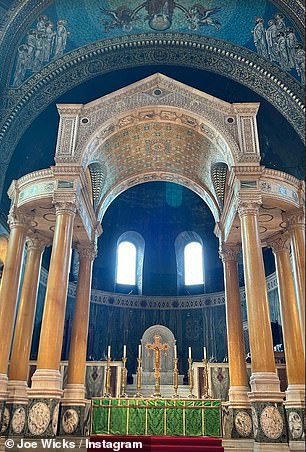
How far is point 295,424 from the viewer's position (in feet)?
32.7

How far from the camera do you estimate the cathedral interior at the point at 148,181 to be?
35.2 feet

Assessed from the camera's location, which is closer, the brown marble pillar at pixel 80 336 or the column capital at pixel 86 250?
the brown marble pillar at pixel 80 336

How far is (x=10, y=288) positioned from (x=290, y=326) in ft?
28.3

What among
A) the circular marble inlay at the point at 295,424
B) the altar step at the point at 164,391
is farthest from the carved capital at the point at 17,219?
the circular marble inlay at the point at 295,424

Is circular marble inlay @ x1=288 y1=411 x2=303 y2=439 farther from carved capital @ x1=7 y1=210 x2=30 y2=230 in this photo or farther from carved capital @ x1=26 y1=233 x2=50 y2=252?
carved capital @ x1=26 y1=233 x2=50 y2=252

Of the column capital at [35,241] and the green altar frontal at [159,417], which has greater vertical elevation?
the column capital at [35,241]

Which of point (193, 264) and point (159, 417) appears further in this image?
point (193, 264)

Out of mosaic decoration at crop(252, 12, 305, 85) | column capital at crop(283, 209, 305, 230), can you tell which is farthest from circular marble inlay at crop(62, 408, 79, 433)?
mosaic decoration at crop(252, 12, 305, 85)

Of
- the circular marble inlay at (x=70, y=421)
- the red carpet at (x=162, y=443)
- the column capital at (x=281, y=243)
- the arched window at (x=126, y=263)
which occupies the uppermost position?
the arched window at (x=126, y=263)

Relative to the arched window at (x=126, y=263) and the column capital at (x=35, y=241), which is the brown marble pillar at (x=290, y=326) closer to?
the column capital at (x=35, y=241)

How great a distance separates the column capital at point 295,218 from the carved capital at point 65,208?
6617 mm

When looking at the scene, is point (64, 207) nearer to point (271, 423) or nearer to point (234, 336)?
point (234, 336)

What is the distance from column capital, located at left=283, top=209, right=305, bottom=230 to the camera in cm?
1209

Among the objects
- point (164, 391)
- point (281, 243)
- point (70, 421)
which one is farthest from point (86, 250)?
point (164, 391)
